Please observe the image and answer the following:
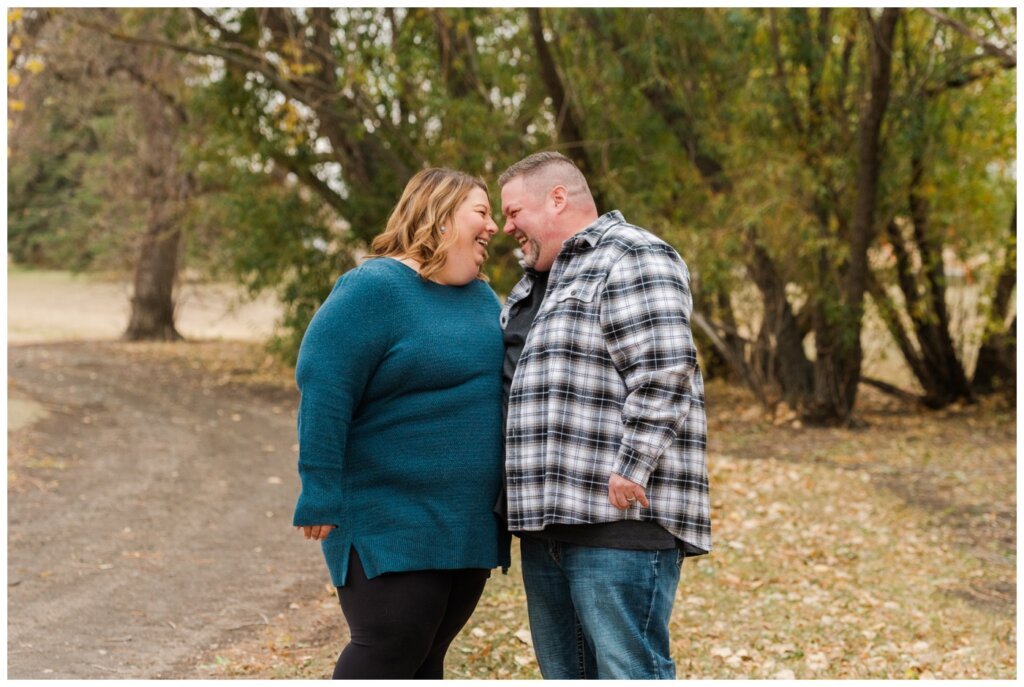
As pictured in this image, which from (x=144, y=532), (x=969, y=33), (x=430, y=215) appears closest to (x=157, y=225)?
(x=144, y=532)

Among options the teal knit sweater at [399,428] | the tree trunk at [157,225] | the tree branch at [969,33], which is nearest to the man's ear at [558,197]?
the teal knit sweater at [399,428]

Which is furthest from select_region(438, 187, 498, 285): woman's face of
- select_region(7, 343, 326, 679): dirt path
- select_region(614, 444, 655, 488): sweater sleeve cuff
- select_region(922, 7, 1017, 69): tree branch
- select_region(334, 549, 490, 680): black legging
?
select_region(922, 7, 1017, 69): tree branch

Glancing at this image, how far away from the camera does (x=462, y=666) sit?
4.99 metres

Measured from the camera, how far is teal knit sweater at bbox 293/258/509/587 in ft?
10.0

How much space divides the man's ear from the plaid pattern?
0.20 m

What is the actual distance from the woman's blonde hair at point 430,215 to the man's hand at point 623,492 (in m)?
0.79

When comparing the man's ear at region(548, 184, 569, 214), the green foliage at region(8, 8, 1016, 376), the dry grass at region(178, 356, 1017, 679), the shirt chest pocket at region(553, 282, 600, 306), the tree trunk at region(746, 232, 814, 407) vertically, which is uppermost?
the green foliage at region(8, 8, 1016, 376)

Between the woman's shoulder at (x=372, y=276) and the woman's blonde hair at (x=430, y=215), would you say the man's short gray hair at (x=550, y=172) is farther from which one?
the woman's shoulder at (x=372, y=276)

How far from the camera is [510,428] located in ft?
10.3

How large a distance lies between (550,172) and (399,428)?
0.85 meters

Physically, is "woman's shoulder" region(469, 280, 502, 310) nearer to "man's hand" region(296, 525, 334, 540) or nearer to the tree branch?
"man's hand" region(296, 525, 334, 540)

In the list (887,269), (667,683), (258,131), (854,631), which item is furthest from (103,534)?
(887,269)

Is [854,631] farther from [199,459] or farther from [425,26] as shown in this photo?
[425,26]

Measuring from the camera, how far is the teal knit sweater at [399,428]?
10.0 ft
